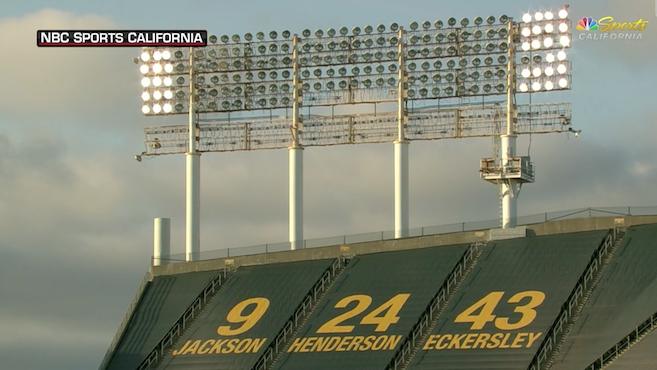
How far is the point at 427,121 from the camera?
229ft

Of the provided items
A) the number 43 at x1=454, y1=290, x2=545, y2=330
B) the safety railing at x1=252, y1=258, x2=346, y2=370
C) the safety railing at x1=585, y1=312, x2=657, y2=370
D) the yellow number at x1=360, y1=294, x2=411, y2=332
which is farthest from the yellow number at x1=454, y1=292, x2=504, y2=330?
the safety railing at x1=252, y1=258, x2=346, y2=370

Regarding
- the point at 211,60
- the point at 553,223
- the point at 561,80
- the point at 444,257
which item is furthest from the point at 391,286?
the point at 211,60

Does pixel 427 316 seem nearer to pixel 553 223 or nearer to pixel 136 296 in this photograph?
pixel 553 223

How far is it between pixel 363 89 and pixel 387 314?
1367 cm

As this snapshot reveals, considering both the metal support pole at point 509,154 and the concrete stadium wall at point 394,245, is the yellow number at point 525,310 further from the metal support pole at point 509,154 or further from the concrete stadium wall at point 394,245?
the metal support pole at point 509,154

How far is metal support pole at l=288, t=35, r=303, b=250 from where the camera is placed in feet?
232

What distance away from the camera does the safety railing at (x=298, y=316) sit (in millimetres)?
62312

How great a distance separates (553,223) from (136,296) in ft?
66.1

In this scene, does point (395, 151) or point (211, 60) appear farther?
point (211, 60)

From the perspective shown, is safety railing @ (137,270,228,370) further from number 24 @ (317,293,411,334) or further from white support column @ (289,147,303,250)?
number 24 @ (317,293,411,334)

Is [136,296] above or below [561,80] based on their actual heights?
below

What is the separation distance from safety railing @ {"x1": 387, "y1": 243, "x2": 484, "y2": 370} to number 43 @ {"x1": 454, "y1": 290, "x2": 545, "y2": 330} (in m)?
1.54

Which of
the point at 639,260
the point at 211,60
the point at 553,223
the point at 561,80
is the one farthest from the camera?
the point at 211,60

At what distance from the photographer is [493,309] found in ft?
193
